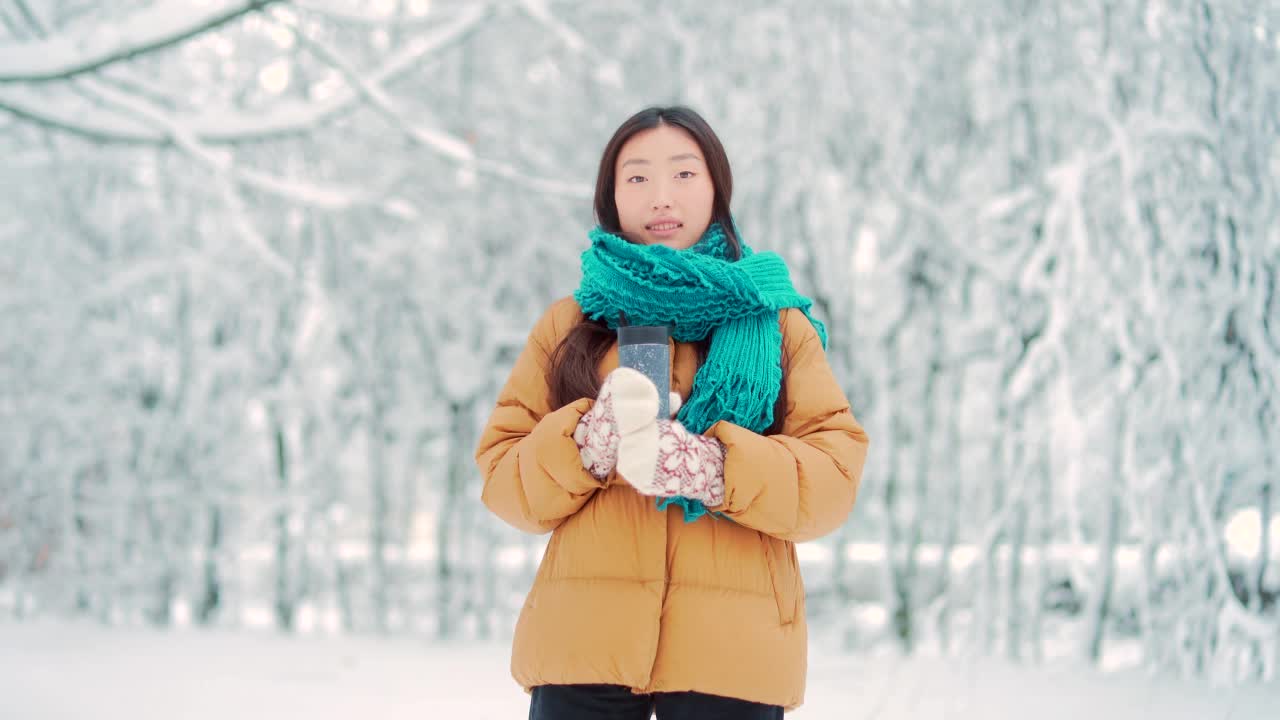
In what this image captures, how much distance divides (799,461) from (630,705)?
1.36 feet

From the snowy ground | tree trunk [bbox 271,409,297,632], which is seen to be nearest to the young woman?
the snowy ground

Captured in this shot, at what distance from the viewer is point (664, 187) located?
4.74ft

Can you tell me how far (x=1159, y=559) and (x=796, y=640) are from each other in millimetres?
3103

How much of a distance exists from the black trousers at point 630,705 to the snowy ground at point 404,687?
2.20 m

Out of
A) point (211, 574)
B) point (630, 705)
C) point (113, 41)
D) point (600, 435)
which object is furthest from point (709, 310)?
point (211, 574)

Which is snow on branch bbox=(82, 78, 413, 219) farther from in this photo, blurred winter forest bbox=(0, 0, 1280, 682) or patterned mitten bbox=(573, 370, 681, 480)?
patterned mitten bbox=(573, 370, 681, 480)

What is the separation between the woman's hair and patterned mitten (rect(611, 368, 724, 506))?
0.67 ft

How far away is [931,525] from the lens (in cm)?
445

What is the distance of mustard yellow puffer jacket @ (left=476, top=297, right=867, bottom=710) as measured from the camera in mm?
1229

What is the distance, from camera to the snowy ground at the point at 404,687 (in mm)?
3367

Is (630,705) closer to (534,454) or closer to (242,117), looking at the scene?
(534,454)

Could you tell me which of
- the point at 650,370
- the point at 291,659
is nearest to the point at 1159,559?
the point at 650,370

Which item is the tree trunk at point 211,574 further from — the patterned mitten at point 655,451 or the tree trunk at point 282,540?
the patterned mitten at point 655,451

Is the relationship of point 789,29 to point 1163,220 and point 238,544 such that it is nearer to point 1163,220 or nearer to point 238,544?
point 1163,220
